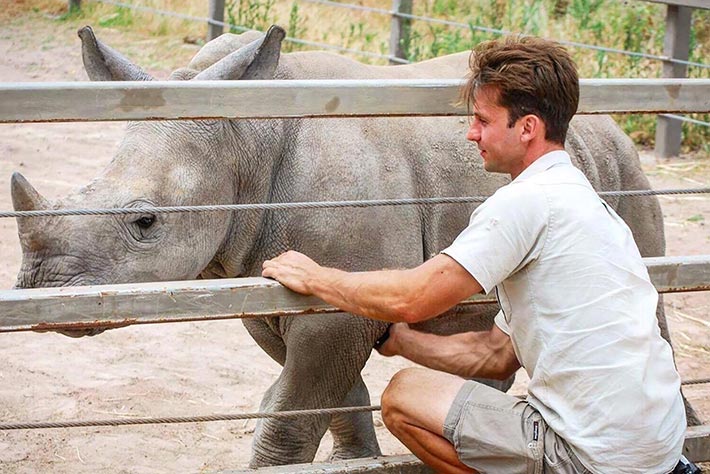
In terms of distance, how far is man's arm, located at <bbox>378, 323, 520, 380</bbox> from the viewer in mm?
3938

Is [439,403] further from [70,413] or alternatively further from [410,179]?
[70,413]

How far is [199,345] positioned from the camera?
695cm

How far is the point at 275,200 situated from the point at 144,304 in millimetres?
1398

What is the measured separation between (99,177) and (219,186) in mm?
458

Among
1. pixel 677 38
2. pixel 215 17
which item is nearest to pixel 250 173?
pixel 677 38

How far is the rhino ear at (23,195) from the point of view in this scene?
411 cm

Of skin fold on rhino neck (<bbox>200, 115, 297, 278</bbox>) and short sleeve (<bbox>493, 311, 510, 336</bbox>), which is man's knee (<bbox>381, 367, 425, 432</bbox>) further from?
skin fold on rhino neck (<bbox>200, 115, 297, 278</bbox>)

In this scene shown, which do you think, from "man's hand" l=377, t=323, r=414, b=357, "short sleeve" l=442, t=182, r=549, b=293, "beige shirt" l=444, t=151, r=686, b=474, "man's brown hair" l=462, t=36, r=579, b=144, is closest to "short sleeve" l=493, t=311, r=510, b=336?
"man's hand" l=377, t=323, r=414, b=357

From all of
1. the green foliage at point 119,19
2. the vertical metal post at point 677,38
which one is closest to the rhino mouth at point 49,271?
the vertical metal post at point 677,38

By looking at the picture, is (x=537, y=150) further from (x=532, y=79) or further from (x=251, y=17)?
(x=251, y=17)

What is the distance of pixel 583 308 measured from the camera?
132 inches

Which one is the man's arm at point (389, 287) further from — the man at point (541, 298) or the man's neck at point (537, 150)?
the man's neck at point (537, 150)

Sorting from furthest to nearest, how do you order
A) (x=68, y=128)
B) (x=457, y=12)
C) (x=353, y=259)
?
(x=457, y=12) < (x=68, y=128) < (x=353, y=259)

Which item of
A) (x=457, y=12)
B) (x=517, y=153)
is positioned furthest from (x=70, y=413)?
(x=457, y=12)
